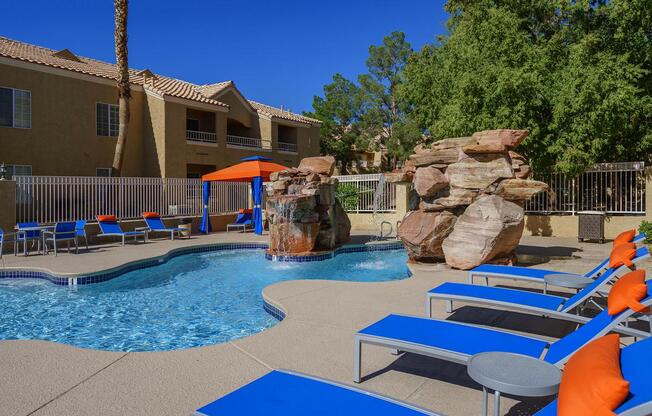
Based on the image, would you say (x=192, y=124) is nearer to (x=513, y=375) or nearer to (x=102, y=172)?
(x=102, y=172)

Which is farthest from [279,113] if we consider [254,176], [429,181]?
[429,181]

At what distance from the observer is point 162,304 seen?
817cm

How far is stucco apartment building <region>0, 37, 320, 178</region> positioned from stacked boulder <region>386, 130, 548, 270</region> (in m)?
17.8

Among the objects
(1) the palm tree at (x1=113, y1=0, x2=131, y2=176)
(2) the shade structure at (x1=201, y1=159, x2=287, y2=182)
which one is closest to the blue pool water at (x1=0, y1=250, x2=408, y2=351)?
(2) the shade structure at (x1=201, y1=159, x2=287, y2=182)

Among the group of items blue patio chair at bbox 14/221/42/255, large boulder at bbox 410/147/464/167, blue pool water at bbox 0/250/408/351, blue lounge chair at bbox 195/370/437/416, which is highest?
A: large boulder at bbox 410/147/464/167

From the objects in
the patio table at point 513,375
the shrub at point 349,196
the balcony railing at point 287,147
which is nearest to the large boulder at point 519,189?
the patio table at point 513,375

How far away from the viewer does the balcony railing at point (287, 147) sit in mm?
33562

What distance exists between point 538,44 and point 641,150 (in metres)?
5.84

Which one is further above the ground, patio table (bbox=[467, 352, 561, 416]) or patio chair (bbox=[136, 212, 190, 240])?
patio chair (bbox=[136, 212, 190, 240])

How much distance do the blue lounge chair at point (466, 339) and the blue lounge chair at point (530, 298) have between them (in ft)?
3.04

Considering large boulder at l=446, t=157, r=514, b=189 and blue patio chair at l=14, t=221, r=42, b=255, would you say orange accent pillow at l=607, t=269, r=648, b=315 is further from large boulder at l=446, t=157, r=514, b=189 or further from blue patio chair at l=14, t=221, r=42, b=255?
blue patio chair at l=14, t=221, r=42, b=255

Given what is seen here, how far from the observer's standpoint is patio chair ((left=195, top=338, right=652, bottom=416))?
2.35 m

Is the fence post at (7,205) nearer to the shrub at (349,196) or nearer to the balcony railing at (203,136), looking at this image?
the shrub at (349,196)

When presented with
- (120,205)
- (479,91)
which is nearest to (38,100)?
(120,205)
